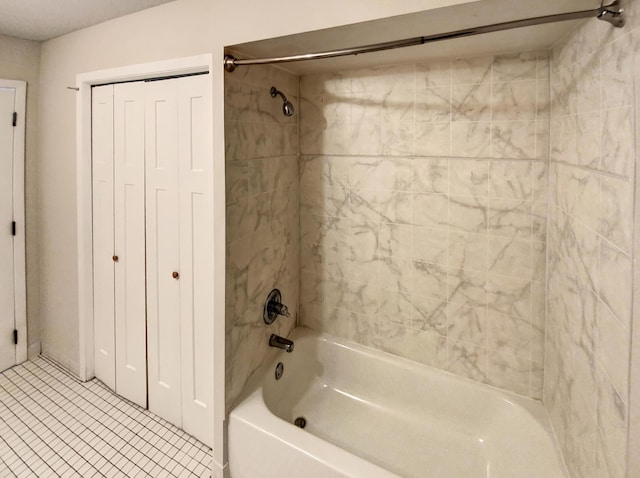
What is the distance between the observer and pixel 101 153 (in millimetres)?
2303

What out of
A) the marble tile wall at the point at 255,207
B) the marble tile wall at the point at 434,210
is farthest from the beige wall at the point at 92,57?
the marble tile wall at the point at 434,210

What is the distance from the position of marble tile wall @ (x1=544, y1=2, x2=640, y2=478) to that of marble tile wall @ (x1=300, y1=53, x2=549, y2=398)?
5.5 inches

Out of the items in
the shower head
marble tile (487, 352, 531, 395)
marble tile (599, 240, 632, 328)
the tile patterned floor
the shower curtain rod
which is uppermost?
the shower head

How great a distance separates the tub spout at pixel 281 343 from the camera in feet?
6.20

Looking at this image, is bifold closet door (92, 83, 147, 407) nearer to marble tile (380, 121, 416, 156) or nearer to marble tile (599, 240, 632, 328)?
marble tile (380, 121, 416, 156)

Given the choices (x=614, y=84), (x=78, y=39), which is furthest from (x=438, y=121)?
(x=78, y=39)

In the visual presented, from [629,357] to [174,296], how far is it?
2015 mm

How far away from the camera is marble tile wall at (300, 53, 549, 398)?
5.31 feet

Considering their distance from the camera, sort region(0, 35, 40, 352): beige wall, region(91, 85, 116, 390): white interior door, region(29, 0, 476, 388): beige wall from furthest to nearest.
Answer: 1. region(0, 35, 40, 352): beige wall
2. region(91, 85, 116, 390): white interior door
3. region(29, 0, 476, 388): beige wall

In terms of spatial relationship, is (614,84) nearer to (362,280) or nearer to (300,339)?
(362,280)

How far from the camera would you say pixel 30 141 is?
2594 mm

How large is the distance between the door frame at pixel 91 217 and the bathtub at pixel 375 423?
0.19 metres

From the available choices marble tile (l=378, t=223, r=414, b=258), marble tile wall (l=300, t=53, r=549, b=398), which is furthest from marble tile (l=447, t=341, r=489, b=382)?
marble tile (l=378, t=223, r=414, b=258)

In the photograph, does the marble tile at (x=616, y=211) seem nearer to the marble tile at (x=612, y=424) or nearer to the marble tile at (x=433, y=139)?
the marble tile at (x=612, y=424)
